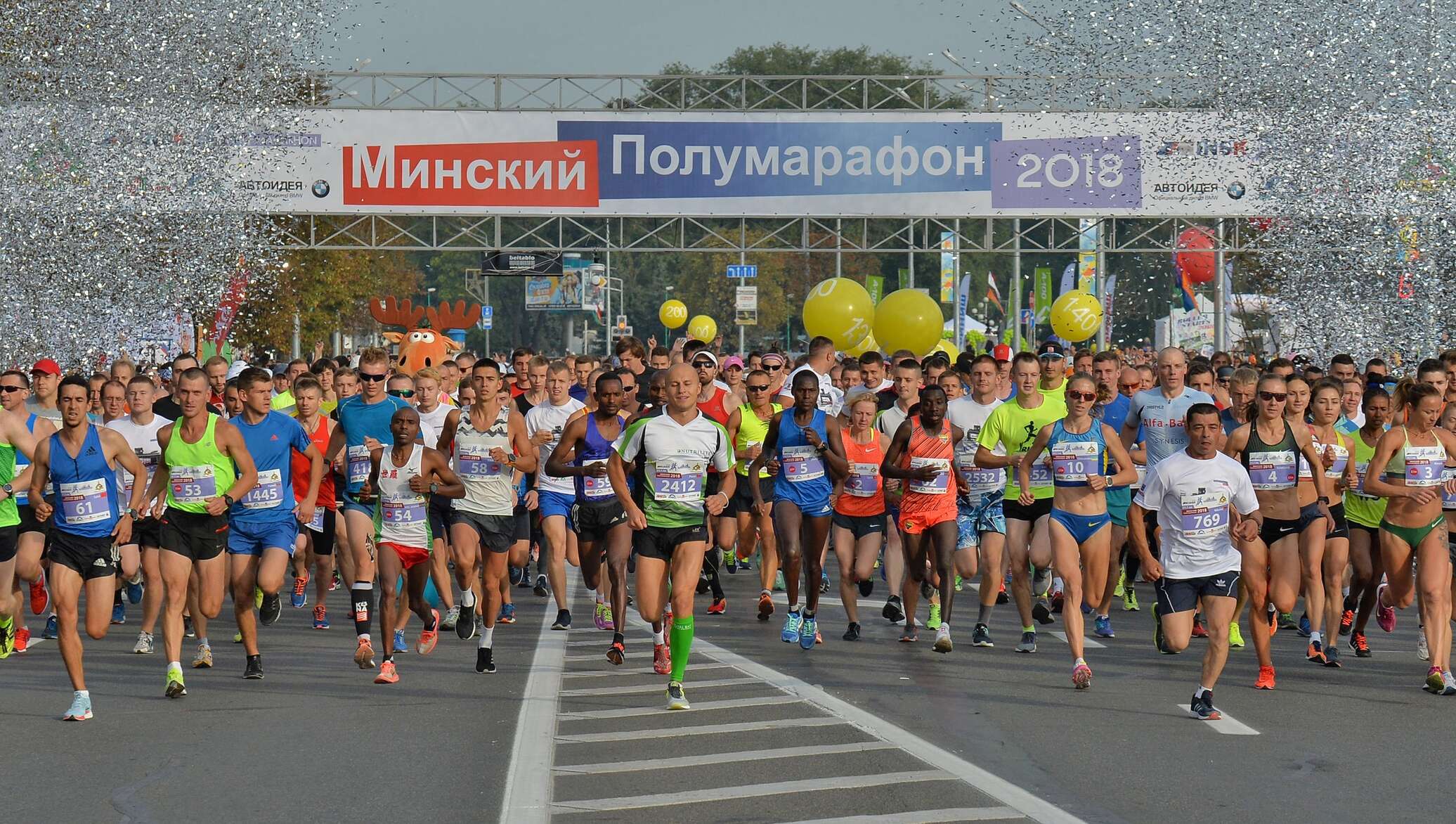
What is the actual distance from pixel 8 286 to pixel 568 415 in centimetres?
1248

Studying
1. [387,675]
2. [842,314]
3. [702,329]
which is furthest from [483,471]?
[702,329]

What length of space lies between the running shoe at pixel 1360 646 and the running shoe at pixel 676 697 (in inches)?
186

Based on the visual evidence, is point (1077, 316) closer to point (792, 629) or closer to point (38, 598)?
point (792, 629)

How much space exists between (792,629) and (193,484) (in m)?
4.03

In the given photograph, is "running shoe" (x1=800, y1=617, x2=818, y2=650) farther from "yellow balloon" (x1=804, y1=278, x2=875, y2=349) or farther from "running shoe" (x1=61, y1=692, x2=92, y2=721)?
"yellow balloon" (x1=804, y1=278, x2=875, y2=349)

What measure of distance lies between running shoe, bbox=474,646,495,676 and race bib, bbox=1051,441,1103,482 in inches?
139

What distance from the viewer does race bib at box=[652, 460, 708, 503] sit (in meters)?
10.3

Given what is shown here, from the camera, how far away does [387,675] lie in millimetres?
10828

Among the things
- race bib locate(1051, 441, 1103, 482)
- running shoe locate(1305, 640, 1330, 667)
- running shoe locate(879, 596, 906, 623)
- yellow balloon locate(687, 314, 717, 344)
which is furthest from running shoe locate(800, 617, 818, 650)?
yellow balloon locate(687, 314, 717, 344)

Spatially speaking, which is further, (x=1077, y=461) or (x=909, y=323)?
(x=909, y=323)

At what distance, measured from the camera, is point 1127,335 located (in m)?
102

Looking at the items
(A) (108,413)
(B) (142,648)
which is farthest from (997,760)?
(A) (108,413)

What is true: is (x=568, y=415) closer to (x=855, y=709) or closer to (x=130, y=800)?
(x=855, y=709)

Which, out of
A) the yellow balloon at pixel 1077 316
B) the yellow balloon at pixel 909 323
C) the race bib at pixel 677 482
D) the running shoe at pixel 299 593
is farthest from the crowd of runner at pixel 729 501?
the yellow balloon at pixel 1077 316
